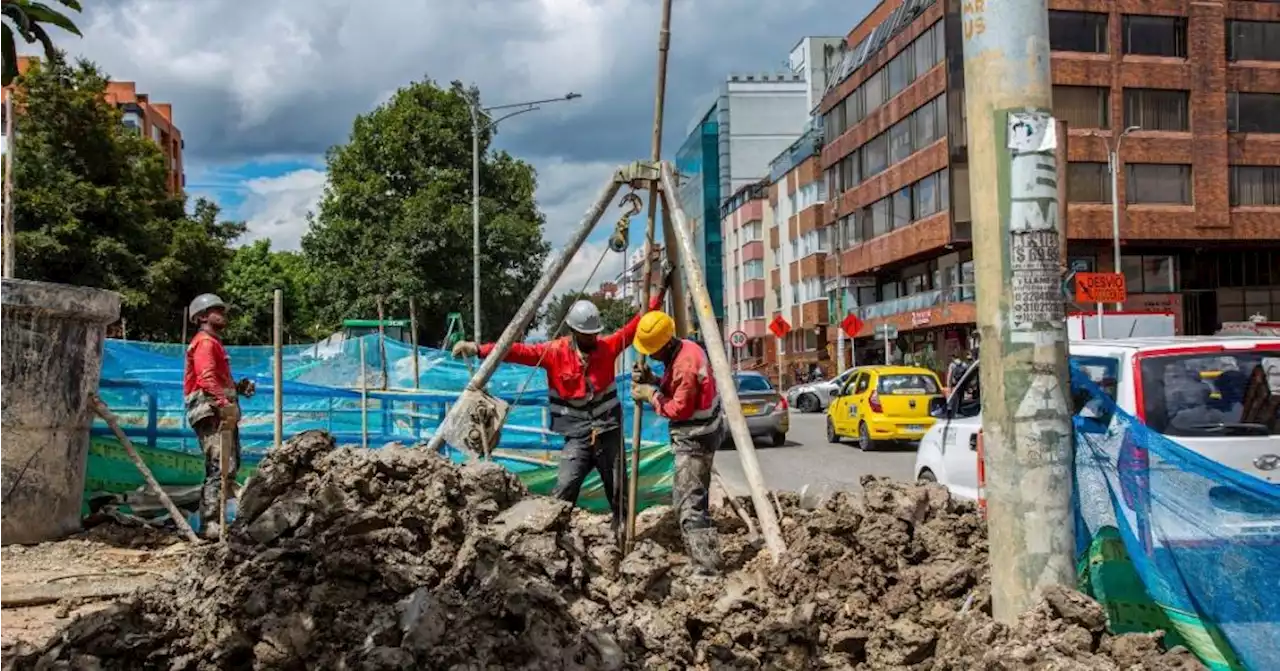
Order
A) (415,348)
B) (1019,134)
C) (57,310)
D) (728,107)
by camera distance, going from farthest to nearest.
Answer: (728,107) < (415,348) < (57,310) < (1019,134)

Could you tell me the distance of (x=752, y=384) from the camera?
20.0 m

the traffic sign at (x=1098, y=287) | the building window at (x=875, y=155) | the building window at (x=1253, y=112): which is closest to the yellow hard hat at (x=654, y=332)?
the traffic sign at (x=1098, y=287)

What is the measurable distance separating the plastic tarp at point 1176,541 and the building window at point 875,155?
42.3 meters

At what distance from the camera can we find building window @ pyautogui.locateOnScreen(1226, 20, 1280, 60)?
39562 millimetres

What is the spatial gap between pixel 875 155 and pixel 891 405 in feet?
96.7

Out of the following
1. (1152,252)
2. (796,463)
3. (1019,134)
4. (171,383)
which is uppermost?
(1152,252)

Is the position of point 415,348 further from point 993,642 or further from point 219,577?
point 993,642

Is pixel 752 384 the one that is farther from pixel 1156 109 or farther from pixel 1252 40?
pixel 1252 40

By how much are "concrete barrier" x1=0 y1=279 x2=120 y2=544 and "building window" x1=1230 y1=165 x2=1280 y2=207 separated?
40355mm

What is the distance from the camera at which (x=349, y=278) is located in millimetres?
36469

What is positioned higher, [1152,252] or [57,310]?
[1152,252]

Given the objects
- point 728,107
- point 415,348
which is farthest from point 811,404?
point 728,107

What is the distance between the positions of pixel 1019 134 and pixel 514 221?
3221cm

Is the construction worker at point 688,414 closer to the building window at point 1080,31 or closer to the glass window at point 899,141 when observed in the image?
the building window at point 1080,31
